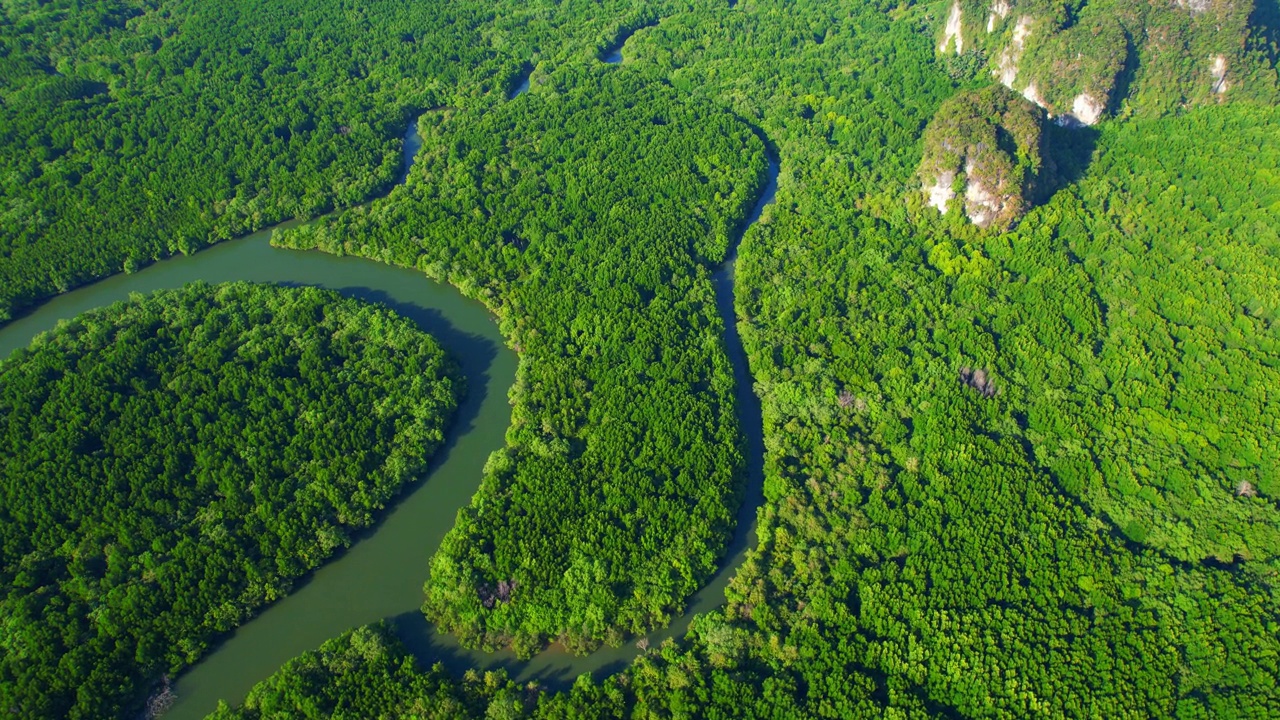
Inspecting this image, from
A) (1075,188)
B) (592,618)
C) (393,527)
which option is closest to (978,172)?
(1075,188)

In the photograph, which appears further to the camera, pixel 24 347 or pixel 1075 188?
pixel 1075 188

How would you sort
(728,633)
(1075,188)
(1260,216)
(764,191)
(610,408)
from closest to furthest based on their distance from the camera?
(728,633), (610,408), (1260,216), (1075,188), (764,191)

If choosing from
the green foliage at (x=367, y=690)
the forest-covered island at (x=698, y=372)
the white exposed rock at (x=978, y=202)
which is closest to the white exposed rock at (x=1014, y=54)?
the forest-covered island at (x=698, y=372)

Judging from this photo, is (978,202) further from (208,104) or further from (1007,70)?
(208,104)

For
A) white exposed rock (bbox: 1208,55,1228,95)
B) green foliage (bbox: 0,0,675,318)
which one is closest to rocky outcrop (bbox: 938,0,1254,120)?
white exposed rock (bbox: 1208,55,1228,95)

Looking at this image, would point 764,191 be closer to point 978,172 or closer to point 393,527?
point 978,172
